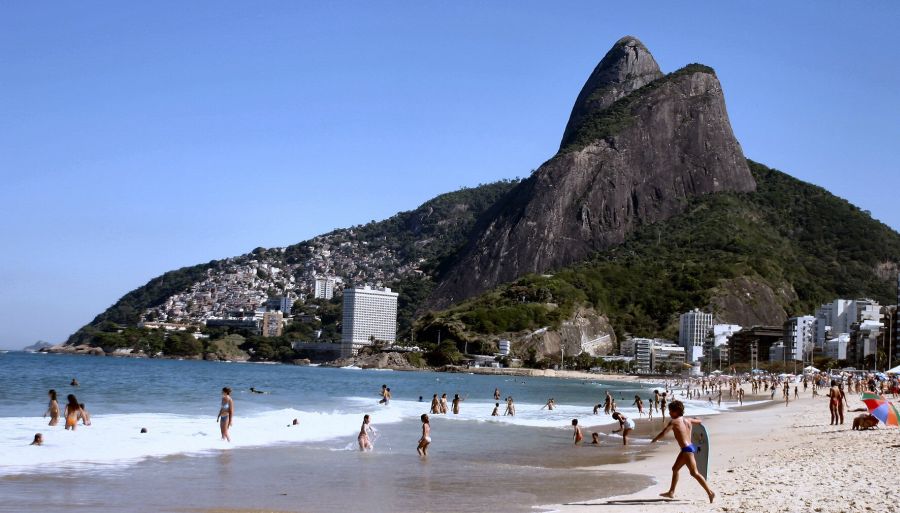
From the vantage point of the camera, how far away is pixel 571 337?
156m

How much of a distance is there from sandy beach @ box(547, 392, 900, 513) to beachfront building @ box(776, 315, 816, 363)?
118 meters

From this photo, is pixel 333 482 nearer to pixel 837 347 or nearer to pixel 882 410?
pixel 882 410

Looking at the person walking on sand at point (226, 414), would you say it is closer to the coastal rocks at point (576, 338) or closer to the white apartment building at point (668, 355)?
the coastal rocks at point (576, 338)

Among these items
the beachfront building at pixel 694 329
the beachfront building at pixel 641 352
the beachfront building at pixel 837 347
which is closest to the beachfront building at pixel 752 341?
the beachfront building at pixel 694 329

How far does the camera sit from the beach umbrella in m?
22.6

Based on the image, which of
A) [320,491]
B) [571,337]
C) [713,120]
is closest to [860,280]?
[713,120]

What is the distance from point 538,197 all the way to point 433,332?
4171 centimetres

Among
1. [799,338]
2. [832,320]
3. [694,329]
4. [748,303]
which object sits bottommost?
[799,338]

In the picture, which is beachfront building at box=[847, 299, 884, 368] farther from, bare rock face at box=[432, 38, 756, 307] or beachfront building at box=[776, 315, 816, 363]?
bare rock face at box=[432, 38, 756, 307]

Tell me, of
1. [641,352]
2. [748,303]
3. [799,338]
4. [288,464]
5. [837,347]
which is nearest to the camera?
[288,464]

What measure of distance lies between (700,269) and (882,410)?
147656mm

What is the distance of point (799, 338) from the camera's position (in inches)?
5443

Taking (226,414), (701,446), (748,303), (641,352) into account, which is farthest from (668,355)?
(701,446)

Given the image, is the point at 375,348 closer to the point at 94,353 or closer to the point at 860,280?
the point at 94,353
